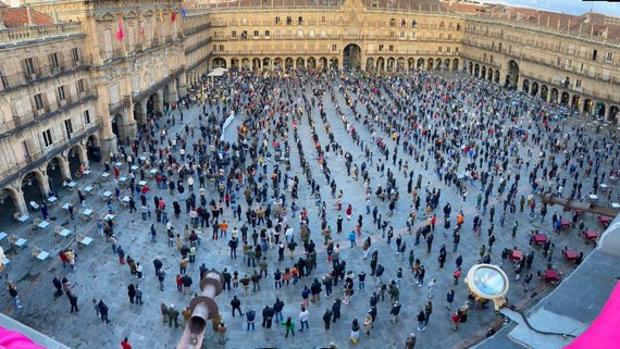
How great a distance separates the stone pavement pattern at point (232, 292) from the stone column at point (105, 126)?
20.0 ft

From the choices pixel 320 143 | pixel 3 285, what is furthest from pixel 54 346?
pixel 320 143

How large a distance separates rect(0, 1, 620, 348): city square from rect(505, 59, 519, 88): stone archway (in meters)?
15.3

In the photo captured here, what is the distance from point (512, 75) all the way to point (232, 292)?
57.9 meters

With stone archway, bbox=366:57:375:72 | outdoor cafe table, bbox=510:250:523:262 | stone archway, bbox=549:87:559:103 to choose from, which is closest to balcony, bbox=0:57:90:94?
outdoor cafe table, bbox=510:250:523:262

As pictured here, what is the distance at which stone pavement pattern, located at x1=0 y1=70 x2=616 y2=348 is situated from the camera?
19047 mm

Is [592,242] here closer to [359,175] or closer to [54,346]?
[359,175]

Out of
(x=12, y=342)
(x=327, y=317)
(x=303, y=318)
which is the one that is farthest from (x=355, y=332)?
(x=12, y=342)

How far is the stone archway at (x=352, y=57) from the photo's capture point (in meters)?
77.3

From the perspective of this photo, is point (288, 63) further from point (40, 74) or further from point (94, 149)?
point (40, 74)

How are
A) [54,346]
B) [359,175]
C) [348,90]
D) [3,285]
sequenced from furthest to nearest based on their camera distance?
[348,90]
[359,175]
[3,285]
[54,346]

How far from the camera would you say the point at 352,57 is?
267ft

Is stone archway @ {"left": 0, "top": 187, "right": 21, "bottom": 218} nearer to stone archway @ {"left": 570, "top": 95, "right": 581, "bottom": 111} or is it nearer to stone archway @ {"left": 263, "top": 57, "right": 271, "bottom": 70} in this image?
stone archway @ {"left": 263, "top": 57, "right": 271, "bottom": 70}

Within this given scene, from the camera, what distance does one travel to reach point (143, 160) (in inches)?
1380

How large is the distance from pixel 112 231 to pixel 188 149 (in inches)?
576
